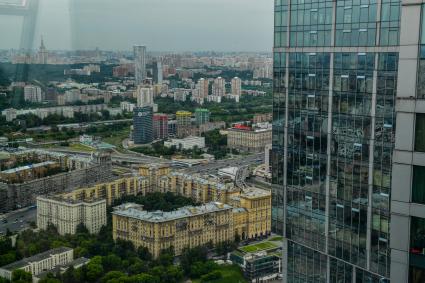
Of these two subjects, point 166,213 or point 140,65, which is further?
point 140,65

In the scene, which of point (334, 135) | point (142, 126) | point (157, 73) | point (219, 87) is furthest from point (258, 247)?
point (157, 73)

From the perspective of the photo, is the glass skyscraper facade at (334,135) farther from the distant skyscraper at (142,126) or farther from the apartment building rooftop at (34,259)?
the distant skyscraper at (142,126)

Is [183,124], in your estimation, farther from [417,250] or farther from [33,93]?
[417,250]

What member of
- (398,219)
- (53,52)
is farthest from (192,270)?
(53,52)

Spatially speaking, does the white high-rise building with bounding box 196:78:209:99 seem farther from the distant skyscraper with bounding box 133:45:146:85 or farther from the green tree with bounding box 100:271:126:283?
the green tree with bounding box 100:271:126:283

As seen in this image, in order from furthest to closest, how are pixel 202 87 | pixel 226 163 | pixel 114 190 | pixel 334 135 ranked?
1. pixel 202 87
2. pixel 226 163
3. pixel 114 190
4. pixel 334 135
